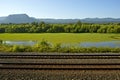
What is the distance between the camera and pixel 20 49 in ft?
94.0

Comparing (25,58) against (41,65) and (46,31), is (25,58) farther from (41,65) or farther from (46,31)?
(46,31)

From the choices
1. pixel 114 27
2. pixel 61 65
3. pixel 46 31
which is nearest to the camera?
pixel 61 65

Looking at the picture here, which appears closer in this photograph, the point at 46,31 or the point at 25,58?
the point at 25,58

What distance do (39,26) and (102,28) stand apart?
1119 inches

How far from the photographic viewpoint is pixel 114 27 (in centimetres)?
9806

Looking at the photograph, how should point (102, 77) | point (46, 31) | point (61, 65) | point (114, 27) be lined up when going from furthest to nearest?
point (46, 31), point (114, 27), point (61, 65), point (102, 77)

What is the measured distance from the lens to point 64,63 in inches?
714

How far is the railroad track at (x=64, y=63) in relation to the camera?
16969mm

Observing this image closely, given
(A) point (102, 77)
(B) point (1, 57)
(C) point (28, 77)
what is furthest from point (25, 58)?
(A) point (102, 77)

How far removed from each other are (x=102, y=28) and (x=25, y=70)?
8714 centimetres

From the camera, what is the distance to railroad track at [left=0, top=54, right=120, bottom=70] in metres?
17.0

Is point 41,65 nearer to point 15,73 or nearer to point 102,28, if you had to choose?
point 15,73

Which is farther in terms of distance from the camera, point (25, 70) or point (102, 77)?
point (25, 70)

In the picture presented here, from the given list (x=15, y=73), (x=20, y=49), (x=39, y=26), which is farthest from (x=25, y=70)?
(x=39, y=26)
